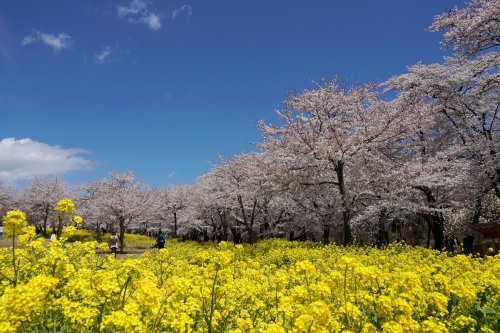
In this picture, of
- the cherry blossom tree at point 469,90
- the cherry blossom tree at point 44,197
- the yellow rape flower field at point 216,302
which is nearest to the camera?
the yellow rape flower field at point 216,302

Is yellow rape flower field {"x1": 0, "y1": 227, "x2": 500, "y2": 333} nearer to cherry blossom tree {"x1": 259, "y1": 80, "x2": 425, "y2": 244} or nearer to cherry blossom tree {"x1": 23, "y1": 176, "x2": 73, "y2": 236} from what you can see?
cherry blossom tree {"x1": 259, "y1": 80, "x2": 425, "y2": 244}

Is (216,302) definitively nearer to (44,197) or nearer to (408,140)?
(408,140)

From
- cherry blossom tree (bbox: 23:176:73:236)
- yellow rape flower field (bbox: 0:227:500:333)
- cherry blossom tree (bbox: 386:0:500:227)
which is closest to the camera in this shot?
yellow rape flower field (bbox: 0:227:500:333)

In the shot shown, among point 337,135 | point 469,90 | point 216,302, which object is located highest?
point 469,90

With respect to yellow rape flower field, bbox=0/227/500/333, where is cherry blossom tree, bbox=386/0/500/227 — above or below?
above

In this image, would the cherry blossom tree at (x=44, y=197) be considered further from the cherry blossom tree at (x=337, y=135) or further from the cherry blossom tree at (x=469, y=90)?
the cherry blossom tree at (x=469, y=90)

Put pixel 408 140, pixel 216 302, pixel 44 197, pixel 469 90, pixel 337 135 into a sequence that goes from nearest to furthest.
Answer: pixel 216 302, pixel 337 135, pixel 469 90, pixel 408 140, pixel 44 197

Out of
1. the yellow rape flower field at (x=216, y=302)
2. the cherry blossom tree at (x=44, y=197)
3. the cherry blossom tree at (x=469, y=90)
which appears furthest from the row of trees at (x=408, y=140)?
the cherry blossom tree at (x=44, y=197)

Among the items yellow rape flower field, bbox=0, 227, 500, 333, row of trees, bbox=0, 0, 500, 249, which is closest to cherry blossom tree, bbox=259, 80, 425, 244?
row of trees, bbox=0, 0, 500, 249

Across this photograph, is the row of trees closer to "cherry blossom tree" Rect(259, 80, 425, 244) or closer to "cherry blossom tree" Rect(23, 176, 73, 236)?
"cherry blossom tree" Rect(259, 80, 425, 244)

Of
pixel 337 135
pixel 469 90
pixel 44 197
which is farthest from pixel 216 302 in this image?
pixel 44 197

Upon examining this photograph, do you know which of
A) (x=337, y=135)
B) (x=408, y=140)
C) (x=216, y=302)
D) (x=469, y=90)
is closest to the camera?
(x=216, y=302)

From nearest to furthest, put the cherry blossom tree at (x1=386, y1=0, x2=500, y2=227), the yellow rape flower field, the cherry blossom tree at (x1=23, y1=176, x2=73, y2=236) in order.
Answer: the yellow rape flower field
the cherry blossom tree at (x1=386, y1=0, x2=500, y2=227)
the cherry blossom tree at (x1=23, y1=176, x2=73, y2=236)

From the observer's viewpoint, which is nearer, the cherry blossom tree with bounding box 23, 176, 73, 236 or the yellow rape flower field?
the yellow rape flower field
